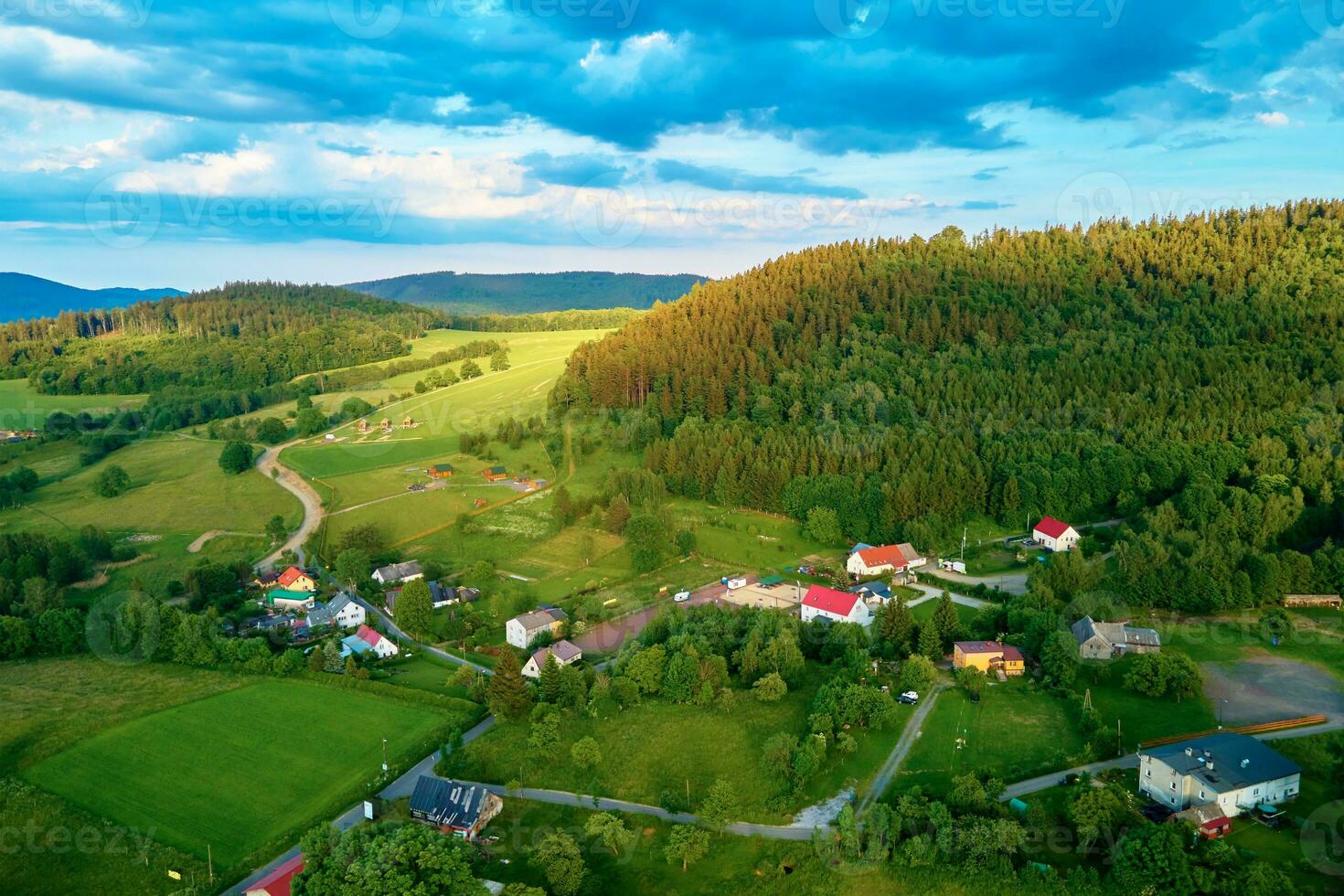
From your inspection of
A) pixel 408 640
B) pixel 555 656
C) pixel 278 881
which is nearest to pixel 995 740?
pixel 555 656

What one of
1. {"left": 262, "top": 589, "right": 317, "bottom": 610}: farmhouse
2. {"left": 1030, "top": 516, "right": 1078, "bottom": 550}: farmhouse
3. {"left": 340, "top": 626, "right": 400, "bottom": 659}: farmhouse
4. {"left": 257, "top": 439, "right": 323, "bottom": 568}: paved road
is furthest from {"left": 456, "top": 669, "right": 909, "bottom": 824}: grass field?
{"left": 257, "top": 439, "right": 323, "bottom": 568}: paved road

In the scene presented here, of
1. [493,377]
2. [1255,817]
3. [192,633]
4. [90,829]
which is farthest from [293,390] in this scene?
[1255,817]

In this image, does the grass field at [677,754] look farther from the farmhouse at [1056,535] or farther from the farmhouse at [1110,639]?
the farmhouse at [1056,535]

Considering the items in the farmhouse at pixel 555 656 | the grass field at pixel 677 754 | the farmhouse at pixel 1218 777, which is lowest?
the grass field at pixel 677 754

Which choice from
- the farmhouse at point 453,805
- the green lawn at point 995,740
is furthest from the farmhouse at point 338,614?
the green lawn at point 995,740

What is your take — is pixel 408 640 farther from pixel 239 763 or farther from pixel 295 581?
pixel 239 763

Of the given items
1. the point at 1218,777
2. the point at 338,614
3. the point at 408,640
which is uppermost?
the point at 1218,777
